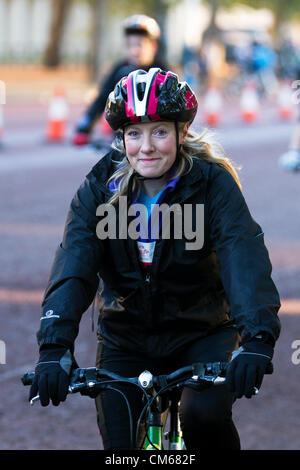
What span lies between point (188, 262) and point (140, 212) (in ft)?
0.83

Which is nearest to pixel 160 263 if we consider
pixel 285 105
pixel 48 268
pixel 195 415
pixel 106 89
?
pixel 195 415

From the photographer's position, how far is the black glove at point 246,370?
9.64 ft

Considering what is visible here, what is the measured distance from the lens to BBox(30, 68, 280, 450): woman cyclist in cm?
328

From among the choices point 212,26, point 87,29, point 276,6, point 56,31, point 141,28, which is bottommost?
point 141,28

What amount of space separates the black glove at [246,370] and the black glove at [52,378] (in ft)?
1.58

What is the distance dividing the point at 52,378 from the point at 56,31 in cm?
4059

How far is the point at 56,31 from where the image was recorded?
42.4m

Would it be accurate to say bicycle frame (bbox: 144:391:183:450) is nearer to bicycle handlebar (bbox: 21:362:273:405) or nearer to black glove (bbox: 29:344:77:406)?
bicycle handlebar (bbox: 21:362:273:405)

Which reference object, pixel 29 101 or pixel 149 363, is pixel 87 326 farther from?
pixel 29 101

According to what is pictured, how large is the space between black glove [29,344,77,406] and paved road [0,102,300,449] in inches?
51.9

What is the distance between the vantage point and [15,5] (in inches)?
2084

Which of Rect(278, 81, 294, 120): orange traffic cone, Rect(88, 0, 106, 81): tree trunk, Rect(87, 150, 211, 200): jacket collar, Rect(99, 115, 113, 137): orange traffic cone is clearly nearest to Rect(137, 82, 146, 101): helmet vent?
Rect(87, 150, 211, 200): jacket collar

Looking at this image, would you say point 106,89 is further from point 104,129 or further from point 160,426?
point 104,129

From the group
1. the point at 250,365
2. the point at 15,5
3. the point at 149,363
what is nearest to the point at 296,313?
the point at 149,363
